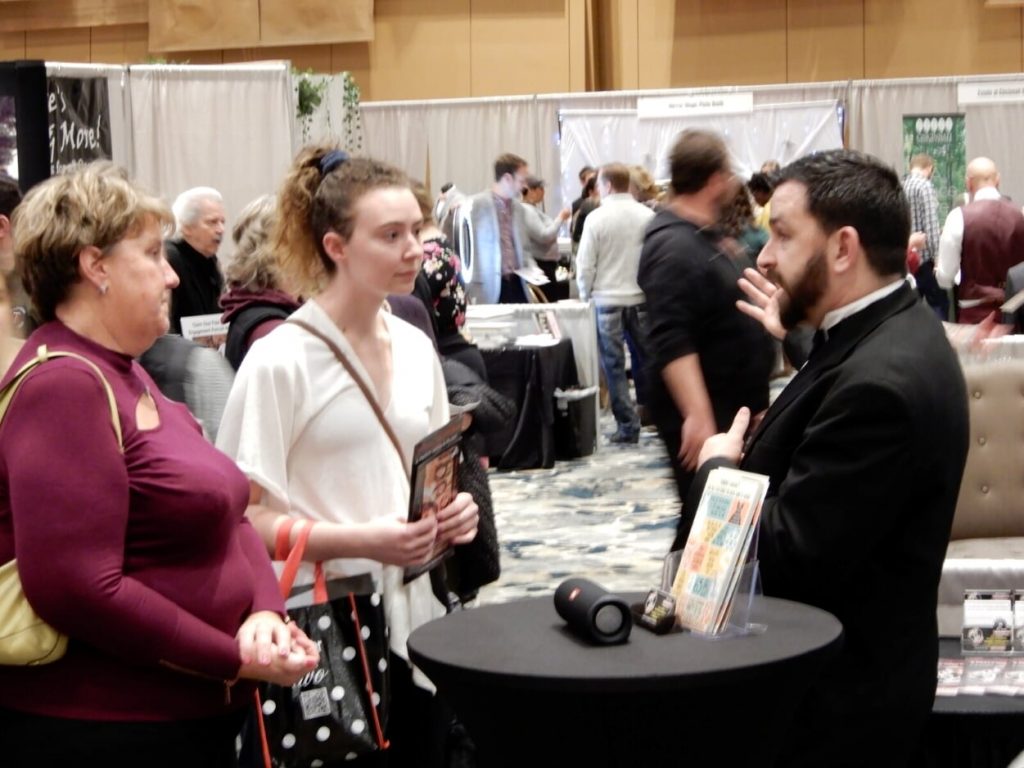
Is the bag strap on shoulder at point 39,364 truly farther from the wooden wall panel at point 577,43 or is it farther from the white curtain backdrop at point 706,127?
the wooden wall panel at point 577,43

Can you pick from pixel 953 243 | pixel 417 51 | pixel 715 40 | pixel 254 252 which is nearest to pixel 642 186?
pixel 953 243

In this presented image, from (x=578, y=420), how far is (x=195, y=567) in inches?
258

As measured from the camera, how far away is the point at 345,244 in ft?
8.32

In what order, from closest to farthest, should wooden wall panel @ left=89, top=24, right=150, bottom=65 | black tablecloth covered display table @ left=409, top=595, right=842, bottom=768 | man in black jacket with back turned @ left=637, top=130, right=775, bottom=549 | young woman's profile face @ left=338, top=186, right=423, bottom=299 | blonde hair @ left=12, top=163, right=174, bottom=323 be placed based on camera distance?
black tablecloth covered display table @ left=409, top=595, right=842, bottom=768, blonde hair @ left=12, top=163, right=174, bottom=323, young woman's profile face @ left=338, top=186, right=423, bottom=299, man in black jacket with back turned @ left=637, top=130, right=775, bottom=549, wooden wall panel @ left=89, top=24, right=150, bottom=65

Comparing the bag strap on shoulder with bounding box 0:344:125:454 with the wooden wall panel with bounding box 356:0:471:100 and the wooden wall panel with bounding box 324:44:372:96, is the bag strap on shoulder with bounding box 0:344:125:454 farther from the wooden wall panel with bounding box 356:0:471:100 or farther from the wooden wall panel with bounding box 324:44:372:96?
the wooden wall panel with bounding box 324:44:372:96

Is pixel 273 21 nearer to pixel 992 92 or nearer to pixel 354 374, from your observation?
pixel 992 92

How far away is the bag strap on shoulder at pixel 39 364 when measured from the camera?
6.17 feet

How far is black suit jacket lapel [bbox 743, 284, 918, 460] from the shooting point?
2.18 metres

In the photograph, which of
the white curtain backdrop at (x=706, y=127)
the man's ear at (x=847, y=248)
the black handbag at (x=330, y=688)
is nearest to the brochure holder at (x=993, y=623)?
the man's ear at (x=847, y=248)

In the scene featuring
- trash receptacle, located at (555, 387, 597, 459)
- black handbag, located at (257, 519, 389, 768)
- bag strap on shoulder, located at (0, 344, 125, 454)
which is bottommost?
trash receptacle, located at (555, 387, 597, 459)

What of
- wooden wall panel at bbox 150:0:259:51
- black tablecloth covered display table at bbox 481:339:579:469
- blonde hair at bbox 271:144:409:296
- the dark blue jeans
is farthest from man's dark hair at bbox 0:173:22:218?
wooden wall panel at bbox 150:0:259:51

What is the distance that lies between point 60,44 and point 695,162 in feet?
51.5

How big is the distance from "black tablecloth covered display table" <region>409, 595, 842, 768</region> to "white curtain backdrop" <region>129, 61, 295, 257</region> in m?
7.66

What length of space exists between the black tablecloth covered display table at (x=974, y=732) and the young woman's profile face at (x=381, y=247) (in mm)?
1370
